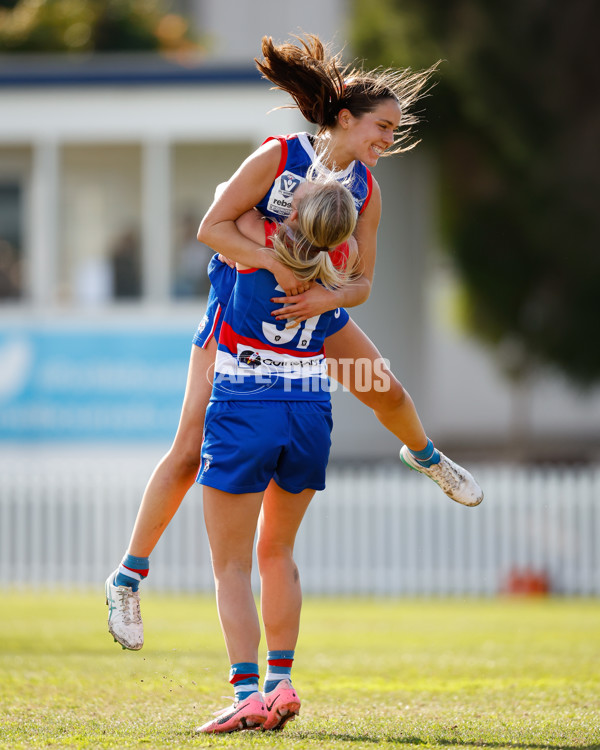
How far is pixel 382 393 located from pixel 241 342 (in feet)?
2.33

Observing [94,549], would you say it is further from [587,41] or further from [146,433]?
[587,41]

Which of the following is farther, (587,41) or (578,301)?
(578,301)

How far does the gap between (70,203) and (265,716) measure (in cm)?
1188

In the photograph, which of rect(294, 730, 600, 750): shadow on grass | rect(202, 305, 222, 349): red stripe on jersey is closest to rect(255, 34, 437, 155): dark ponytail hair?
rect(202, 305, 222, 349): red stripe on jersey

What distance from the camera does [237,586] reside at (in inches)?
159

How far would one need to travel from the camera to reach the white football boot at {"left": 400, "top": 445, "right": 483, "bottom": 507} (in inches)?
189

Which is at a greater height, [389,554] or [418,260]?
[418,260]

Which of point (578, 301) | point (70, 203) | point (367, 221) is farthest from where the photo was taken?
point (578, 301)

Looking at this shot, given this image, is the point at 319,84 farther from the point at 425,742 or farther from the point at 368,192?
the point at 425,742

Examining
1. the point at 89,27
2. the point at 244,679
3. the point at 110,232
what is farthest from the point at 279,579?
the point at 89,27

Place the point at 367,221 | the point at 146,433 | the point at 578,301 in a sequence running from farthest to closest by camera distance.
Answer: the point at 578,301
the point at 146,433
the point at 367,221

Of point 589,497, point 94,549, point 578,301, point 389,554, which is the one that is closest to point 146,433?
point 94,549

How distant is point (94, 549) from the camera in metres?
13.0

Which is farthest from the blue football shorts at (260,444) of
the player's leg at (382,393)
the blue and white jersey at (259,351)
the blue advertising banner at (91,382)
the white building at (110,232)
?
the blue advertising banner at (91,382)
